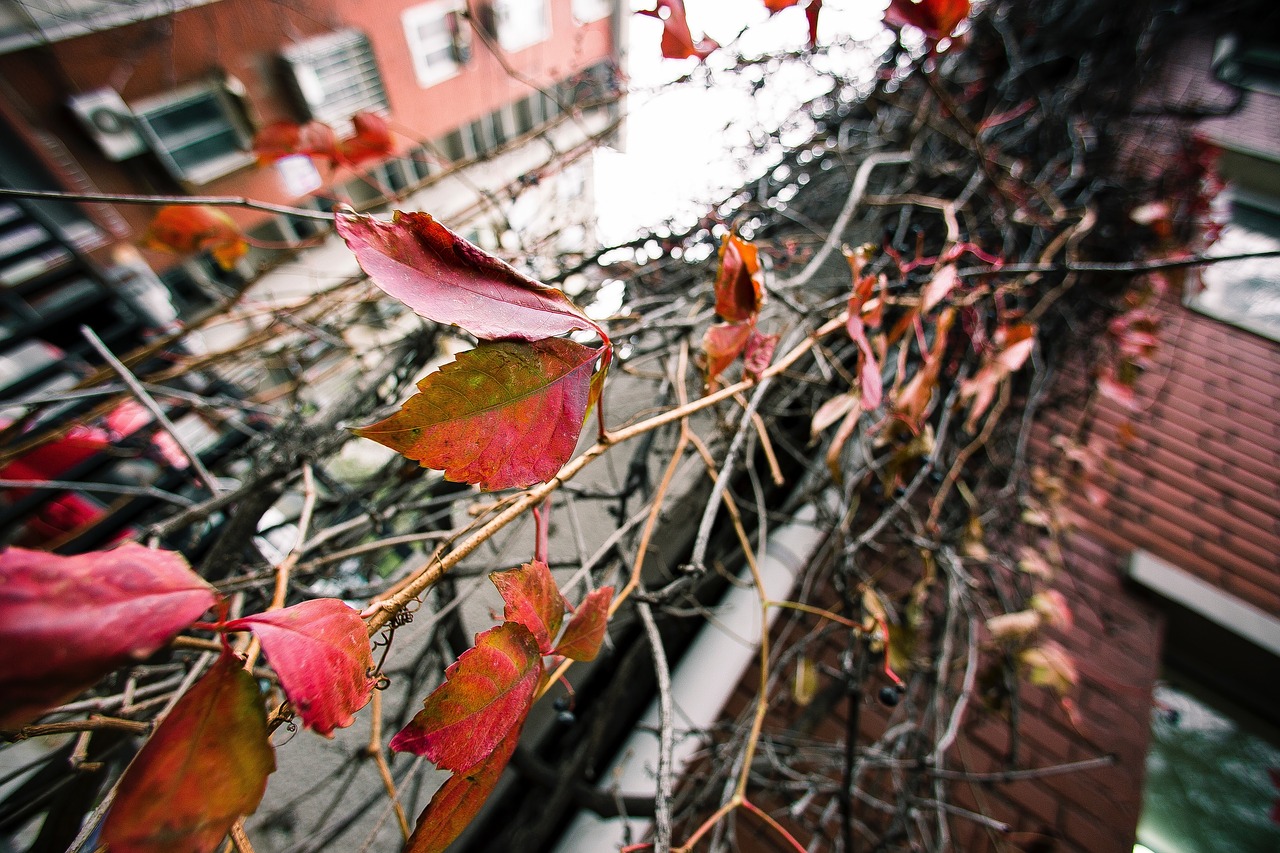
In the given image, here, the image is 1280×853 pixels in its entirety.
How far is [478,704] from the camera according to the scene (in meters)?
0.32

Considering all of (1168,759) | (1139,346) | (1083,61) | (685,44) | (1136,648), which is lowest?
(1168,759)

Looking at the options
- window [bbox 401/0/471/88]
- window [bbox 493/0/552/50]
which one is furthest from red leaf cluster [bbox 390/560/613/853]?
window [bbox 493/0/552/50]

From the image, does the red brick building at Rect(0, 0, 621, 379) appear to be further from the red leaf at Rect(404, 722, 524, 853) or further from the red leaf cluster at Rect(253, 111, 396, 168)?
the red leaf at Rect(404, 722, 524, 853)

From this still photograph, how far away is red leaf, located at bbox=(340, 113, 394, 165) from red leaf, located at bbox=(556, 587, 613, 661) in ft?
3.72

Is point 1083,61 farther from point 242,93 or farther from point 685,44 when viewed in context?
point 242,93

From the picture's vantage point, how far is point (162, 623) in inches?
8.7

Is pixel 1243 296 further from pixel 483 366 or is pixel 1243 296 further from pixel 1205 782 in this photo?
pixel 483 366

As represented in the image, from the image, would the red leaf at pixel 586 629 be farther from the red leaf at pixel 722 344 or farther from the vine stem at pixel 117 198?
the vine stem at pixel 117 198

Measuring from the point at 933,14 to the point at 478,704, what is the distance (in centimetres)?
99

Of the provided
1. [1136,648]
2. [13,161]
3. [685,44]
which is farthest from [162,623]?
[13,161]

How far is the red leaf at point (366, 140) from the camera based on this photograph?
106 cm

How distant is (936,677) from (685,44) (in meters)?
1.26

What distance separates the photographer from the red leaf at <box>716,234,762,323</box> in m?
0.50

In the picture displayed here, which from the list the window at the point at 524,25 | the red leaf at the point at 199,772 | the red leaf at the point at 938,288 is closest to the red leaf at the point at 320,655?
the red leaf at the point at 199,772
